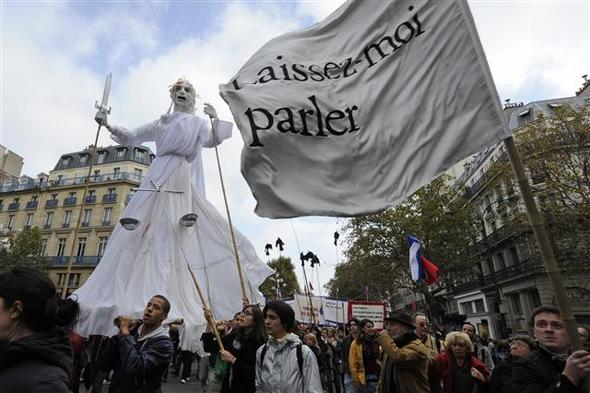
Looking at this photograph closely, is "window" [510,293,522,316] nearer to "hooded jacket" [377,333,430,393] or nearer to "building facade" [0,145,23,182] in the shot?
"hooded jacket" [377,333,430,393]

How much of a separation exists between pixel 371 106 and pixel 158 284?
12.6 ft

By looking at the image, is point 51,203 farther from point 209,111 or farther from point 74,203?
point 209,111

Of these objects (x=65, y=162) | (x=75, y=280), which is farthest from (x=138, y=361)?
(x=65, y=162)

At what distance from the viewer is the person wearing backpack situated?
11.1 ft

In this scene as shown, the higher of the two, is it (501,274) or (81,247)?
(81,247)

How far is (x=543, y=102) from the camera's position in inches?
1342

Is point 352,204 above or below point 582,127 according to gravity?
below

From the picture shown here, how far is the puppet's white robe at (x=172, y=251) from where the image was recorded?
17.1 ft

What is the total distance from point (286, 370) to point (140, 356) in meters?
1.18

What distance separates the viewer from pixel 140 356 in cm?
300

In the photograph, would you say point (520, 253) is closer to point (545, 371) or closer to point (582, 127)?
point (582, 127)

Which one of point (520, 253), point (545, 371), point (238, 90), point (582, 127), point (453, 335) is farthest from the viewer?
point (520, 253)

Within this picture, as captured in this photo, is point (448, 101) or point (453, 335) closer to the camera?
point (448, 101)

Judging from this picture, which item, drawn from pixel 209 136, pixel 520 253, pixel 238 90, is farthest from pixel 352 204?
pixel 520 253
